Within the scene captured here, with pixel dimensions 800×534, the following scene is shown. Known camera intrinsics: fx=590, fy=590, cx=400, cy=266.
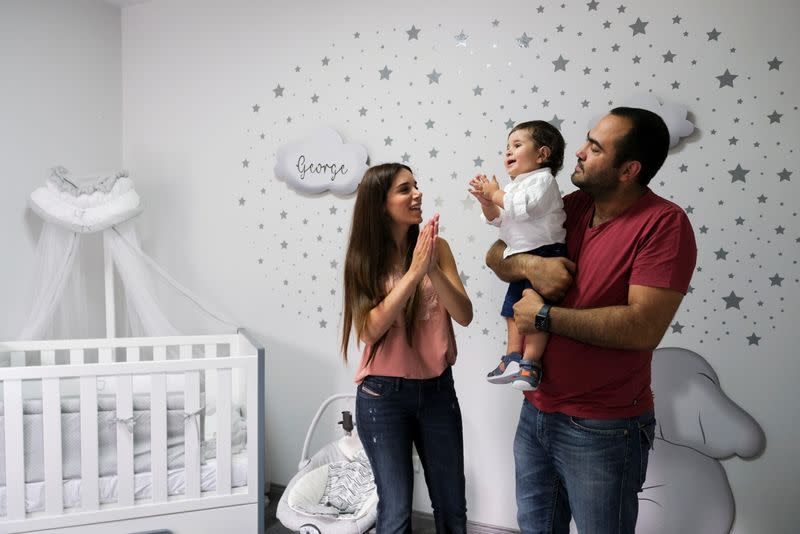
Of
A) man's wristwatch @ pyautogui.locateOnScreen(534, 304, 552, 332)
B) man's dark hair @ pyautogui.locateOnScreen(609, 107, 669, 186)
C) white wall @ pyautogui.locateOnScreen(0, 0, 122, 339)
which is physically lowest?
man's wristwatch @ pyautogui.locateOnScreen(534, 304, 552, 332)

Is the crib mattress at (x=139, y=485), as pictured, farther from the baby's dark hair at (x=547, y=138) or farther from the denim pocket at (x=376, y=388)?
the baby's dark hair at (x=547, y=138)

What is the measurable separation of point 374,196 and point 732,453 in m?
1.53

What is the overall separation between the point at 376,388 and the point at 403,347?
0.42 ft

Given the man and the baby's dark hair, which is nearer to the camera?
the man

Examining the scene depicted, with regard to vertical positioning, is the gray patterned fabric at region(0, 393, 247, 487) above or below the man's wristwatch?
below

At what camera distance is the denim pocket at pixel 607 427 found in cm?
122

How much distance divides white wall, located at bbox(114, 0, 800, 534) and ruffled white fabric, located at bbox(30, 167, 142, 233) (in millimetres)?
386

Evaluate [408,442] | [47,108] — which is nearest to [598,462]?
[408,442]

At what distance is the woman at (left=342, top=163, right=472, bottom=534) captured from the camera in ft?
5.03

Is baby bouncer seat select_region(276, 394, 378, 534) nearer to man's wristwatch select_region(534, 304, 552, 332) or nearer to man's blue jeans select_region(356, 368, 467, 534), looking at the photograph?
man's blue jeans select_region(356, 368, 467, 534)

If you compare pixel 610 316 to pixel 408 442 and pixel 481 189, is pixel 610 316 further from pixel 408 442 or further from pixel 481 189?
pixel 408 442

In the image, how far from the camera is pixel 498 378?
1423mm

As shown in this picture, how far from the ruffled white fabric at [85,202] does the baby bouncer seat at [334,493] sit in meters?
1.26

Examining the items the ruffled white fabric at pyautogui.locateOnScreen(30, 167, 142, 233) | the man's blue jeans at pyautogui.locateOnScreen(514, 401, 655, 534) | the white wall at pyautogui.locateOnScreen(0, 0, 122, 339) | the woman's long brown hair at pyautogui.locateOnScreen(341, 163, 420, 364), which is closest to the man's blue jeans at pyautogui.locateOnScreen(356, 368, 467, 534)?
the woman's long brown hair at pyautogui.locateOnScreen(341, 163, 420, 364)
